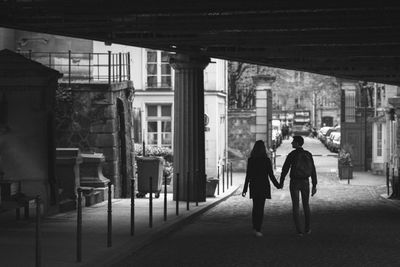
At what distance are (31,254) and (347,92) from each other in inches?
1369

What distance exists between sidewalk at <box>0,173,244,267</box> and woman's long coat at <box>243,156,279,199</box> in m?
1.77

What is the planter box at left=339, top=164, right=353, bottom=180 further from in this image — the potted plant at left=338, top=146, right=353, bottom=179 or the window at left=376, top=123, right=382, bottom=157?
the window at left=376, top=123, right=382, bottom=157

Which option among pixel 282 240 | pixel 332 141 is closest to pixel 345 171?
pixel 282 240

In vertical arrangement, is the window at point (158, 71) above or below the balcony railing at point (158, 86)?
above

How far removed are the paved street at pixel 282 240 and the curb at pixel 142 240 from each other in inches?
4.9

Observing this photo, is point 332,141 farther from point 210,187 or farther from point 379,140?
point 210,187

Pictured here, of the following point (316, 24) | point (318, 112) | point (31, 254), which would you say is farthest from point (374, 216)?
point (318, 112)

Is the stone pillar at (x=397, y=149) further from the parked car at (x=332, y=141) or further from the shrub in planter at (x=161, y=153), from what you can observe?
the parked car at (x=332, y=141)

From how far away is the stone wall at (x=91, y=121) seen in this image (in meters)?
25.3

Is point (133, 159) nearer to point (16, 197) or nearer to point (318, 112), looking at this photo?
point (16, 197)

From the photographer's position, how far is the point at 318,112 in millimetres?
148250

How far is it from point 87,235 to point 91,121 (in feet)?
35.8

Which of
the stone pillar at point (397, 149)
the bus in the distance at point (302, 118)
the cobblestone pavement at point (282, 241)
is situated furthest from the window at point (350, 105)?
the bus in the distance at point (302, 118)

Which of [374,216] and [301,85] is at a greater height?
[301,85]
